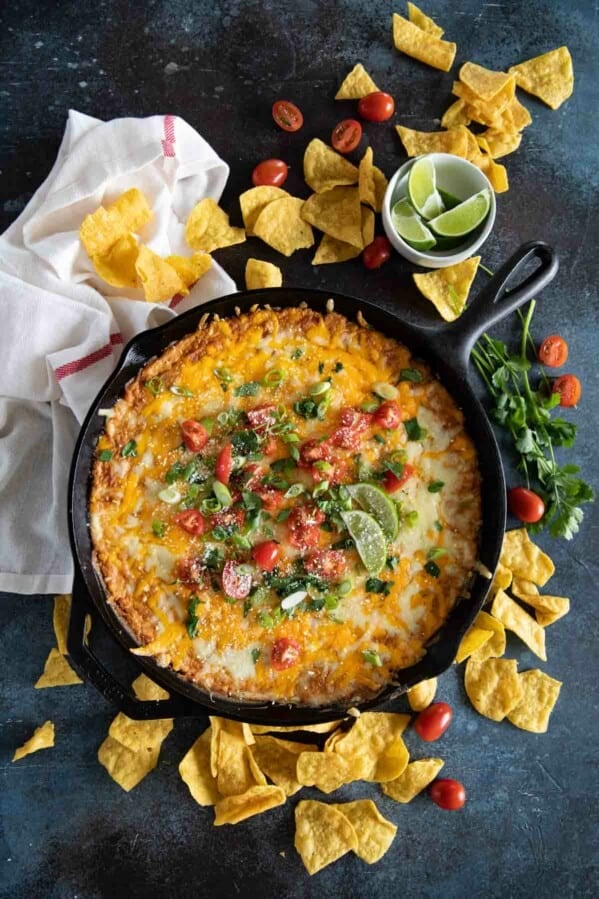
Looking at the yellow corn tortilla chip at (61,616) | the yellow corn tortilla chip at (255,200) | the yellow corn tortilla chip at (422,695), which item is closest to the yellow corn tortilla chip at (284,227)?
the yellow corn tortilla chip at (255,200)

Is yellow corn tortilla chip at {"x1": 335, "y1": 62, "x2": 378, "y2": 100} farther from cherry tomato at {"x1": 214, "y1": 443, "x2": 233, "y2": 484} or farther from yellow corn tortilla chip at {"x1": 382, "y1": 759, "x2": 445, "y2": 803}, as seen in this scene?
yellow corn tortilla chip at {"x1": 382, "y1": 759, "x2": 445, "y2": 803}

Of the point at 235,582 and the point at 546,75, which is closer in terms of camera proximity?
the point at 235,582

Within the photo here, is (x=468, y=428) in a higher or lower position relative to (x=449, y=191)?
lower

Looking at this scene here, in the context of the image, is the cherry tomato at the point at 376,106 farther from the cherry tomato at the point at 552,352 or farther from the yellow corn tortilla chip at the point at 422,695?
the yellow corn tortilla chip at the point at 422,695

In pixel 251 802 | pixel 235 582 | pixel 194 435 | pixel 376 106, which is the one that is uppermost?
pixel 376 106

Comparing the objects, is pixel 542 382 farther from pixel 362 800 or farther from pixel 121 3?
pixel 121 3

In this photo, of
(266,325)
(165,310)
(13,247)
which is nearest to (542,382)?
(266,325)

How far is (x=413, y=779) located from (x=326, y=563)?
1.18 m

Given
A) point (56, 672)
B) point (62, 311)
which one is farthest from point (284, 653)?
point (62, 311)

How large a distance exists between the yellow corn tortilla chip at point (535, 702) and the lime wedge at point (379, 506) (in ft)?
3.68

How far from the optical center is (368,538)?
122 inches

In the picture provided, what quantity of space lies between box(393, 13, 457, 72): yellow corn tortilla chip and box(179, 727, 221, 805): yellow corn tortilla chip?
124 inches

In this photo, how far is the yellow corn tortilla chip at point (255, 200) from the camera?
3615 millimetres

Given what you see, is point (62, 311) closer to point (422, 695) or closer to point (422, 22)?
point (422, 22)
